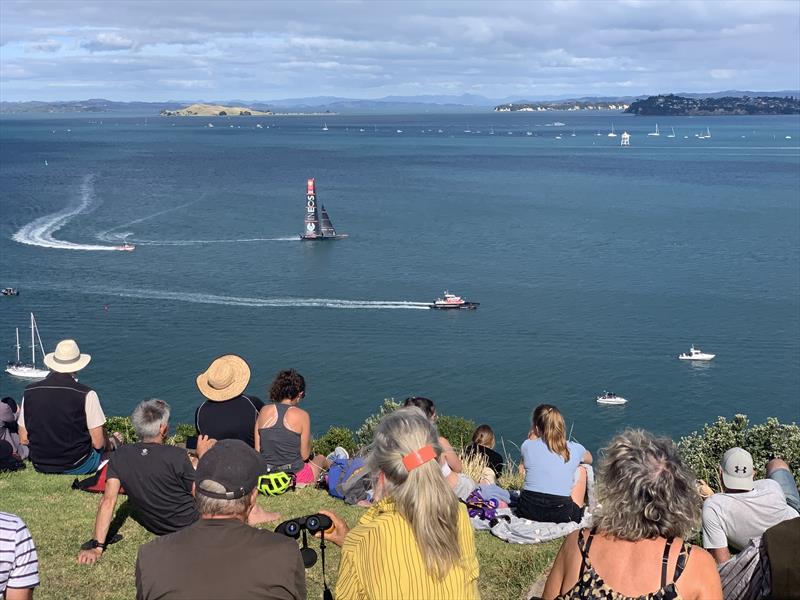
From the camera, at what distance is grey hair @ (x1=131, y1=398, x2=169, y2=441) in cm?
601

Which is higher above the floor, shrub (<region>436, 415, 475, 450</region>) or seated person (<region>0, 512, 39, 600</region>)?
seated person (<region>0, 512, 39, 600</region>)

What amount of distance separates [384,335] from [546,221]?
36633mm

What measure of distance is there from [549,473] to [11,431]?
217 inches

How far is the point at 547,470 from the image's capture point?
689 cm

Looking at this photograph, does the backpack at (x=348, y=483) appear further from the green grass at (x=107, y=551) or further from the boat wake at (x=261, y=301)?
the boat wake at (x=261, y=301)

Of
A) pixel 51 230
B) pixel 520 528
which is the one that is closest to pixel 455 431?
pixel 520 528

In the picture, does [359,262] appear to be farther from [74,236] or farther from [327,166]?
[327,166]

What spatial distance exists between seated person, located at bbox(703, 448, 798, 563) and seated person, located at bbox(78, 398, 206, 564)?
11.8 ft

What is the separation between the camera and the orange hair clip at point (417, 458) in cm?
314

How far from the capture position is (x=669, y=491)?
3.18 metres

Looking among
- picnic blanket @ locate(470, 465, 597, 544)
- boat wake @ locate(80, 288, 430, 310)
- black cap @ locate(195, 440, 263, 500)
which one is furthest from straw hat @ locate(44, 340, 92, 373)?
boat wake @ locate(80, 288, 430, 310)

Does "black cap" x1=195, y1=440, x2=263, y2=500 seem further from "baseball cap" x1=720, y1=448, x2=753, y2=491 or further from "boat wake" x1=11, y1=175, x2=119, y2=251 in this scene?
"boat wake" x1=11, y1=175, x2=119, y2=251

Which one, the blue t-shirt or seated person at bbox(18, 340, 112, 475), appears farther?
seated person at bbox(18, 340, 112, 475)

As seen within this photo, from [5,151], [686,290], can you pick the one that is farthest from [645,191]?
[5,151]
